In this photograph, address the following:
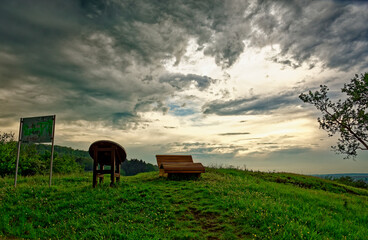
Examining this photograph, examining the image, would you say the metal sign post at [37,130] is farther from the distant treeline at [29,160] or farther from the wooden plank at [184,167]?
the distant treeline at [29,160]

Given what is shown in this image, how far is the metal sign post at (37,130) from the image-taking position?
1521 centimetres

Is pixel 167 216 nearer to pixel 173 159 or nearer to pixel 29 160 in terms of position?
pixel 173 159

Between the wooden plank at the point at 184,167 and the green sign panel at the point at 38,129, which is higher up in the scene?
the green sign panel at the point at 38,129

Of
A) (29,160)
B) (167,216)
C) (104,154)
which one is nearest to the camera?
(167,216)

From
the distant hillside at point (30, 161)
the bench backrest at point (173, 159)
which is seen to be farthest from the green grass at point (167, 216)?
the distant hillside at point (30, 161)

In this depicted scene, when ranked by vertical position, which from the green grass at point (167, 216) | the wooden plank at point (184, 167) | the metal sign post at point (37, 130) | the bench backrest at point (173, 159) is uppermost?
the metal sign post at point (37, 130)

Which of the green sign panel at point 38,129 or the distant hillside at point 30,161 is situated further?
the distant hillside at point 30,161

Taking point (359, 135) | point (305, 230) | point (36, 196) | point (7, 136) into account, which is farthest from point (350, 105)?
point (7, 136)

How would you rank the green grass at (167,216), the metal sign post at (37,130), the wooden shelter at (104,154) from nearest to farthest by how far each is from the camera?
the green grass at (167,216) < the wooden shelter at (104,154) < the metal sign post at (37,130)

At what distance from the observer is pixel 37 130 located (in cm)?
1555

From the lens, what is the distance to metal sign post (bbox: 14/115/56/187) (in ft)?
49.9

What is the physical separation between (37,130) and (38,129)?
0.29 ft

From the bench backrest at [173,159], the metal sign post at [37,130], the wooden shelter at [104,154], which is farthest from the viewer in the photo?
the bench backrest at [173,159]

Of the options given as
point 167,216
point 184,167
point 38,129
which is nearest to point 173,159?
point 184,167
